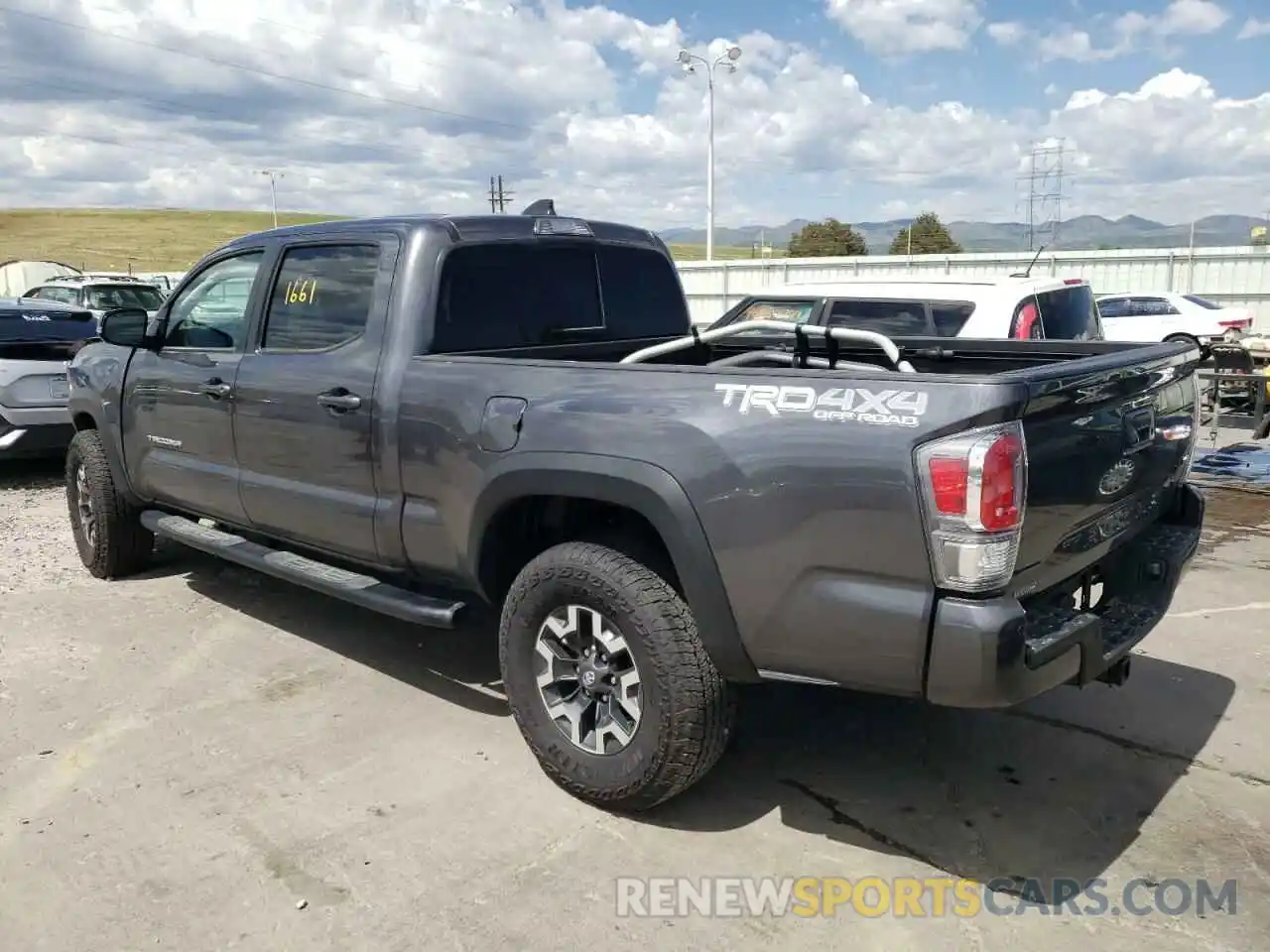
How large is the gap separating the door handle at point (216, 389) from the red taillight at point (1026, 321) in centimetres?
529

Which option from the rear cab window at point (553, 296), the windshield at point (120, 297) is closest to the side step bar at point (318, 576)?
the rear cab window at point (553, 296)

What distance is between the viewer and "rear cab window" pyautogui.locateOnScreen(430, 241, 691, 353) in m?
3.95

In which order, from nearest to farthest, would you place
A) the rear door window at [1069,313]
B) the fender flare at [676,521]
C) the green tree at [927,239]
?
the fender flare at [676,521] → the rear door window at [1069,313] → the green tree at [927,239]

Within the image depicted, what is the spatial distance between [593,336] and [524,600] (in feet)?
5.25

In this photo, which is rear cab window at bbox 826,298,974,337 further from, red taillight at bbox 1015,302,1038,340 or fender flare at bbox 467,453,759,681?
fender flare at bbox 467,453,759,681

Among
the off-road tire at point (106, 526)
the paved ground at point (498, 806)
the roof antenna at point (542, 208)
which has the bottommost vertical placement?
the paved ground at point (498, 806)

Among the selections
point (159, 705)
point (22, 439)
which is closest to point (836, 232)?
point (22, 439)

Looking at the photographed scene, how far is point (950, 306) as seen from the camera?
7.53 metres

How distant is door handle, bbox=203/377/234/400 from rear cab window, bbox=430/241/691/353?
131cm

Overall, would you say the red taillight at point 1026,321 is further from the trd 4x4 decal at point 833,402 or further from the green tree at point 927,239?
the green tree at point 927,239

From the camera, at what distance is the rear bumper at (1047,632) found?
2523mm

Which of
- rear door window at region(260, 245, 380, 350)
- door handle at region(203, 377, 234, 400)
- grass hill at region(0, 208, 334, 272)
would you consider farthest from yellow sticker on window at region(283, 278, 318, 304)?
grass hill at region(0, 208, 334, 272)

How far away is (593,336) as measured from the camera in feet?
15.0

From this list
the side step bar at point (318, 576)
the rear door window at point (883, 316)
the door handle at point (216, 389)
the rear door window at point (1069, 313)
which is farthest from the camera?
the rear door window at point (883, 316)
